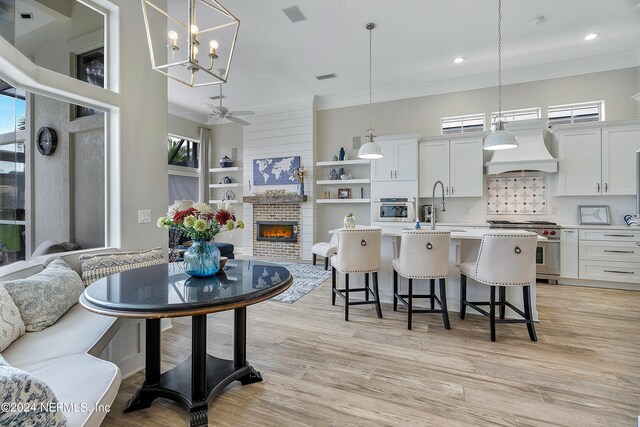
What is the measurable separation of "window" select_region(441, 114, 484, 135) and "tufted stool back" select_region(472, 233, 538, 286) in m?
3.71

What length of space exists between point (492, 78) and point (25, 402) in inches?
268

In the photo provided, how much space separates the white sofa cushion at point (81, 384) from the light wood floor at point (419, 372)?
1.83 feet

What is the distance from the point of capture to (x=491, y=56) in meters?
4.90

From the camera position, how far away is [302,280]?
4980mm

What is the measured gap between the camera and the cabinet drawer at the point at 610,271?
427cm

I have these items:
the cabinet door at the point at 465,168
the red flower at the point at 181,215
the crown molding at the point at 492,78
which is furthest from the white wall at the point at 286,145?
the red flower at the point at 181,215

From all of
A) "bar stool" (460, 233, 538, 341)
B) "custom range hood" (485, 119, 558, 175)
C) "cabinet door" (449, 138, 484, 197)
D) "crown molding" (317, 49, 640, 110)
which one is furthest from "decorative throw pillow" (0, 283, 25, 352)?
"crown molding" (317, 49, 640, 110)

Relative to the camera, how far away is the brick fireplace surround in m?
6.95

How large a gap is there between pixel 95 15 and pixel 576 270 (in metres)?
6.73

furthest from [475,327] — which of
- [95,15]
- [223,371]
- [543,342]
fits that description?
[95,15]

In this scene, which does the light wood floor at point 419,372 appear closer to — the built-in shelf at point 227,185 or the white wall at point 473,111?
the white wall at point 473,111

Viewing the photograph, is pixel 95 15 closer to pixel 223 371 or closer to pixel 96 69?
pixel 96 69

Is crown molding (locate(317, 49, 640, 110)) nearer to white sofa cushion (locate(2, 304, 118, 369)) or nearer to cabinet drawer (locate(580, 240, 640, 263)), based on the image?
cabinet drawer (locate(580, 240, 640, 263))

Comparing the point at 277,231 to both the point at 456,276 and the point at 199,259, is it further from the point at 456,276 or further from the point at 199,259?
the point at 199,259
